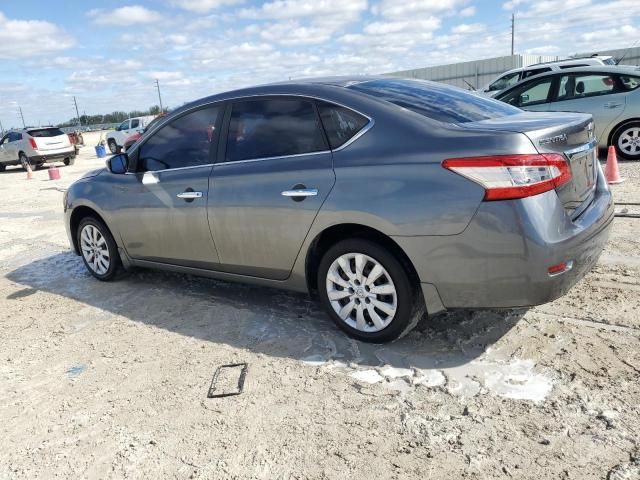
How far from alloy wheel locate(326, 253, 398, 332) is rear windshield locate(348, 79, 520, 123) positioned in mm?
987

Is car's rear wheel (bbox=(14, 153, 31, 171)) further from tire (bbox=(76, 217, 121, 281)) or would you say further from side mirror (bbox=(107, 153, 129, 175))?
side mirror (bbox=(107, 153, 129, 175))

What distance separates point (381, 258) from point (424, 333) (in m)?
0.73

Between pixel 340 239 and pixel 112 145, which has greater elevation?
pixel 340 239

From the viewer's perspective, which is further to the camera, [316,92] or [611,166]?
[611,166]

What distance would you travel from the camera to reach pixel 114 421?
3025mm

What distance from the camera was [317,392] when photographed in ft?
10.2

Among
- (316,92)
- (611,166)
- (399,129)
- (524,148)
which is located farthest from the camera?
(611,166)

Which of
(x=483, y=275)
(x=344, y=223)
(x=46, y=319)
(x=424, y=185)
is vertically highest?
(x=424, y=185)

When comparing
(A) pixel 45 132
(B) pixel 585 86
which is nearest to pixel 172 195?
(B) pixel 585 86

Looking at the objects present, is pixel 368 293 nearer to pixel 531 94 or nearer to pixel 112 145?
pixel 531 94

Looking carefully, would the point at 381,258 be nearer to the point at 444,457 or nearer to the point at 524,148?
the point at 524,148

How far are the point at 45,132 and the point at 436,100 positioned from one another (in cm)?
2092

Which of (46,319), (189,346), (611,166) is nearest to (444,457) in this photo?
(189,346)

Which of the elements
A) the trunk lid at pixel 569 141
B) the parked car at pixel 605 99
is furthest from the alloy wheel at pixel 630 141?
the trunk lid at pixel 569 141
